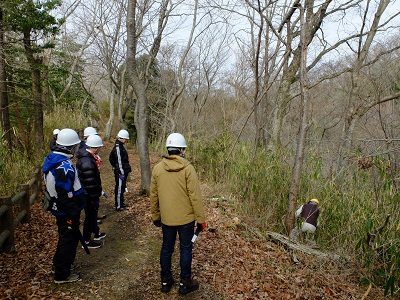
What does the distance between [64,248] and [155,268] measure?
142 cm

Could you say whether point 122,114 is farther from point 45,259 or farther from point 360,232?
point 360,232

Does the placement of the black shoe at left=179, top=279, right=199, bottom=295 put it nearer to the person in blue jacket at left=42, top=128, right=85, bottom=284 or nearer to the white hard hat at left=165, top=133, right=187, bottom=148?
the person in blue jacket at left=42, top=128, right=85, bottom=284

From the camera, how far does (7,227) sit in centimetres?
405

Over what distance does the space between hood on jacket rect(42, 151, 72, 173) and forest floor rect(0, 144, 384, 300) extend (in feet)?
5.02

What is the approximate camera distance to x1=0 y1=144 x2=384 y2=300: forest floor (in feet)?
11.7

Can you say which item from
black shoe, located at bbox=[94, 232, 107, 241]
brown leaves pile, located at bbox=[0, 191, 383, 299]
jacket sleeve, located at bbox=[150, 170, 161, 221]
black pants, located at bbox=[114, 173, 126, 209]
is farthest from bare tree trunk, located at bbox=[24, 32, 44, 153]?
jacket sleeve, located at bbox=[150, 170, 161, 221]

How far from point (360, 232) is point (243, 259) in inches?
89.9

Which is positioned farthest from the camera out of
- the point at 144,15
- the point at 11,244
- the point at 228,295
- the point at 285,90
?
the point at 144,15

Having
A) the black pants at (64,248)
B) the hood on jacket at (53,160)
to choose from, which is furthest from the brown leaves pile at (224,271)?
the hood on jacket at (53,160)

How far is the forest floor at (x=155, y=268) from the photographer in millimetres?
3562

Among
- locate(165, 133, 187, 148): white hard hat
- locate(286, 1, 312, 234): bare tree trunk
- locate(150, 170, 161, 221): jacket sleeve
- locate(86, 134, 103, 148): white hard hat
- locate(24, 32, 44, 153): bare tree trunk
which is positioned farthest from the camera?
locate(24, 32, 44, 153): bare tree trunk

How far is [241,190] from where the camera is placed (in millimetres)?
7438

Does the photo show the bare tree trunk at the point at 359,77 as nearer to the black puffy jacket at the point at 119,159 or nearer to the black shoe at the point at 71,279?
the black puffy jacket at the point at 119,159

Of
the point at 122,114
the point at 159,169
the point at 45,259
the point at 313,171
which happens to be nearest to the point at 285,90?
the point at 313,171
